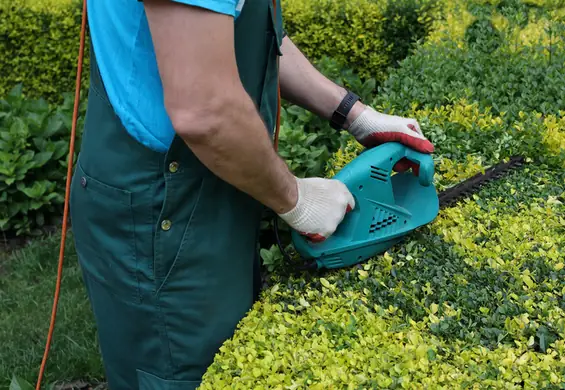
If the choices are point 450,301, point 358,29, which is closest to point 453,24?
point 358,29

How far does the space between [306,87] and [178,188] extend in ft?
2.36

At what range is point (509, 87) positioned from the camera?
128 inches

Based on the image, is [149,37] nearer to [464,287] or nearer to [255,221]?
[255,221]

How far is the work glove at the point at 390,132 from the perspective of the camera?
7.06ft

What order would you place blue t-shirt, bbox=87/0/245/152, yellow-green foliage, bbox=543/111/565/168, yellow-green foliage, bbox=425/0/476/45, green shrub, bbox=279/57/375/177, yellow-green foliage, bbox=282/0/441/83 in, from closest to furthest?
blue t-shirt, bbox=87/0/245/152 → yellow-green foliage, bbox=543/111/565/168 → green shrub, bbox=279/57/375/177 → yellow-green foliage, bbox=425/0/476/45 → yellow-green foliage, bbox=282/0/441/83

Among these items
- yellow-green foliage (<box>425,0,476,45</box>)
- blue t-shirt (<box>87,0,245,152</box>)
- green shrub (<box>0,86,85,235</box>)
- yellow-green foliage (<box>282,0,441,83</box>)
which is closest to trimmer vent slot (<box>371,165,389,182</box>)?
blue t-shirt (<box>87,0,245,152</box>)

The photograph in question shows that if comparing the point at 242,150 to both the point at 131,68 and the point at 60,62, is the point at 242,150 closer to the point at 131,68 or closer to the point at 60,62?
the point at 131,68

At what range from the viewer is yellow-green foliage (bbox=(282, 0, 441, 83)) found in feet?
16.1

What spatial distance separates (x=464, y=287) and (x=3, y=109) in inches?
168

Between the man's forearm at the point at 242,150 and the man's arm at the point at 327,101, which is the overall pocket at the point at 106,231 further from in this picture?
the man's arm at the point at 327,101

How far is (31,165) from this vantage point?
4.73 meters

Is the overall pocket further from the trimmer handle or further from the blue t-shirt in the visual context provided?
the trimmer handle

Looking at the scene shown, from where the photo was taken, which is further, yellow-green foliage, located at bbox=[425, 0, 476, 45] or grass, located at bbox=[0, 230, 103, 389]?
yellow-green foliage, located at bbox=[425, 0, 476, 45]

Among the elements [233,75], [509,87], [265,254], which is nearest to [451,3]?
[509,87]
